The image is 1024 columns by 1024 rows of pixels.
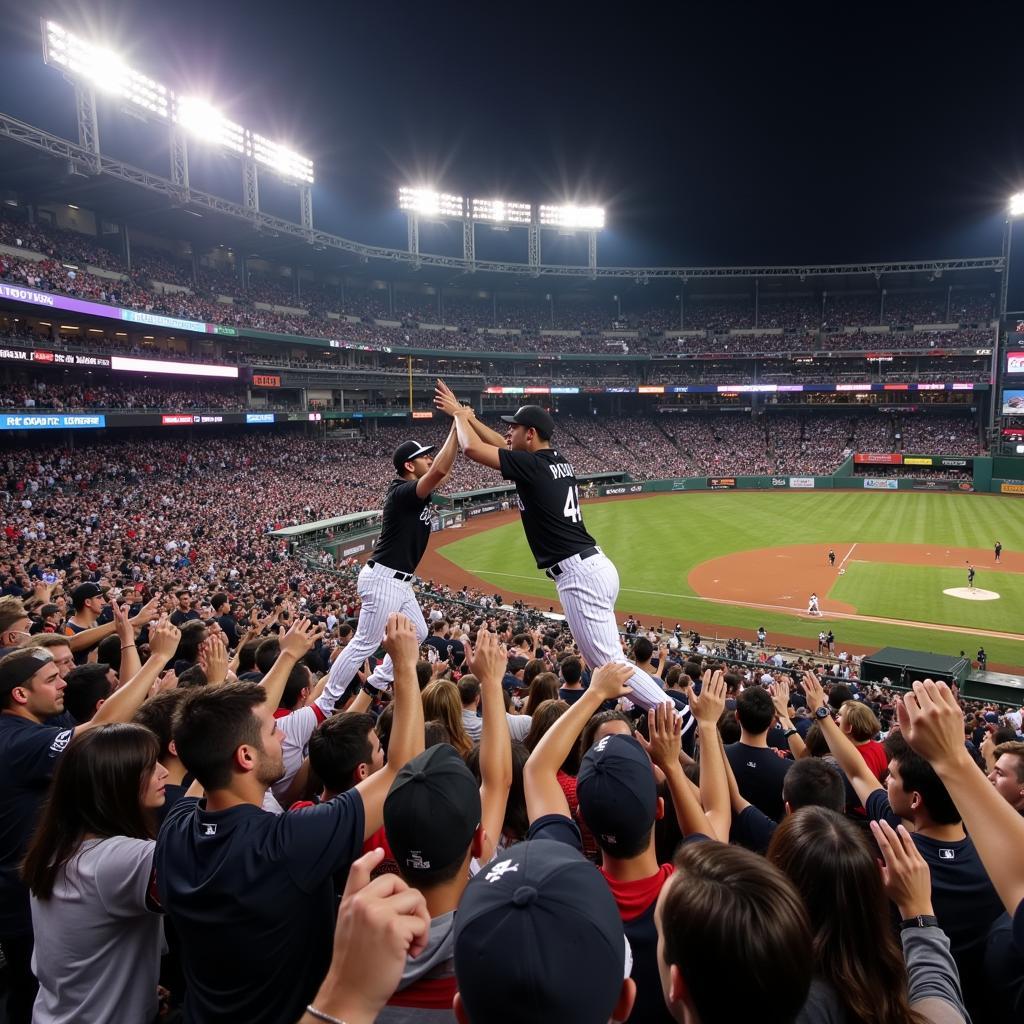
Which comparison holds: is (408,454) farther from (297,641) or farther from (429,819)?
(429,819)

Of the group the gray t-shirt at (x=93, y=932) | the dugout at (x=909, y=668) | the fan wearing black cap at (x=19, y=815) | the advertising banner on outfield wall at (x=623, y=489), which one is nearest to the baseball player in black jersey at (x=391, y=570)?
the fan wearing black cap at (x=19, y=815)

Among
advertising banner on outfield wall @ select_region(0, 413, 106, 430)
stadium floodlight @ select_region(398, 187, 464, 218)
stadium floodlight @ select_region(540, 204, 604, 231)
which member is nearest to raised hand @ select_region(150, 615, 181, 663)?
advertising banner on outfield wall @ select_region(0, 413, 106, 430)

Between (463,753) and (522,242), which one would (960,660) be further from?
(522,242)

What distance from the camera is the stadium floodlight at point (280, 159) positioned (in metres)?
46.2

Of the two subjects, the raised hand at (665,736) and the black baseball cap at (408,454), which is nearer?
the raised hand at (665,736)

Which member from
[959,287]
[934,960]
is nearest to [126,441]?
[934,960]

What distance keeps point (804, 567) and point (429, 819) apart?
33.1 m

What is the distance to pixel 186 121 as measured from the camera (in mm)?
40625

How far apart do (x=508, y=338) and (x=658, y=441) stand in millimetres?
19717

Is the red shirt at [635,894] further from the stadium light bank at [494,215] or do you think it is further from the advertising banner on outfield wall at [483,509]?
the stadium light bank at [494,215]

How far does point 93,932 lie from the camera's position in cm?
283

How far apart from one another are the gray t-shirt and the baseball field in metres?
22.3

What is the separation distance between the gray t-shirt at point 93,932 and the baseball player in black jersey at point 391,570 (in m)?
3.56

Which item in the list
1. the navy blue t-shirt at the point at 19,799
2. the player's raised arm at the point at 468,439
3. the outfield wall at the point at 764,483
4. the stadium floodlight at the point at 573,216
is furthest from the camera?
the stadium floodlight at the point at 573,216
